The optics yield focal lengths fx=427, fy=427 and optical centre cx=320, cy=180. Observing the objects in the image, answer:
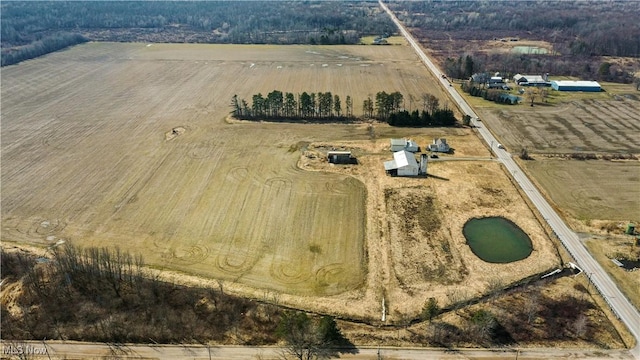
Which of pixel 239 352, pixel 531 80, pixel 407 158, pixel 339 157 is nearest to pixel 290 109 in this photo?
pixel 339 157

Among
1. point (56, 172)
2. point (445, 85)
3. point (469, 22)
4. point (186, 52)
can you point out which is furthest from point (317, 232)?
point (469, 22)

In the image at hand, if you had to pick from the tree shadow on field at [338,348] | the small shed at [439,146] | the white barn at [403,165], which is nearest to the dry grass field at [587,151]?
the small shed at [439,146]

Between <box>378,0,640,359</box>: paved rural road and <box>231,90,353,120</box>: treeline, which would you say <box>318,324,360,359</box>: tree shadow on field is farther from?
<box>231,90,353,120</box>: treeline

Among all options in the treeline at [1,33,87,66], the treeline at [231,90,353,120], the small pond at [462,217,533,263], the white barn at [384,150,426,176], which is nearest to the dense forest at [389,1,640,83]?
the treeline at [231,90,353,120]

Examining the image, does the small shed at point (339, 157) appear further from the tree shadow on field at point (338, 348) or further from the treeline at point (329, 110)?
the tree shadow on field at point (338, 348)

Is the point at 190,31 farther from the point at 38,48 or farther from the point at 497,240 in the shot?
the point at 497,240

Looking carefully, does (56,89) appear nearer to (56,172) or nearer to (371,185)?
(56,172)
